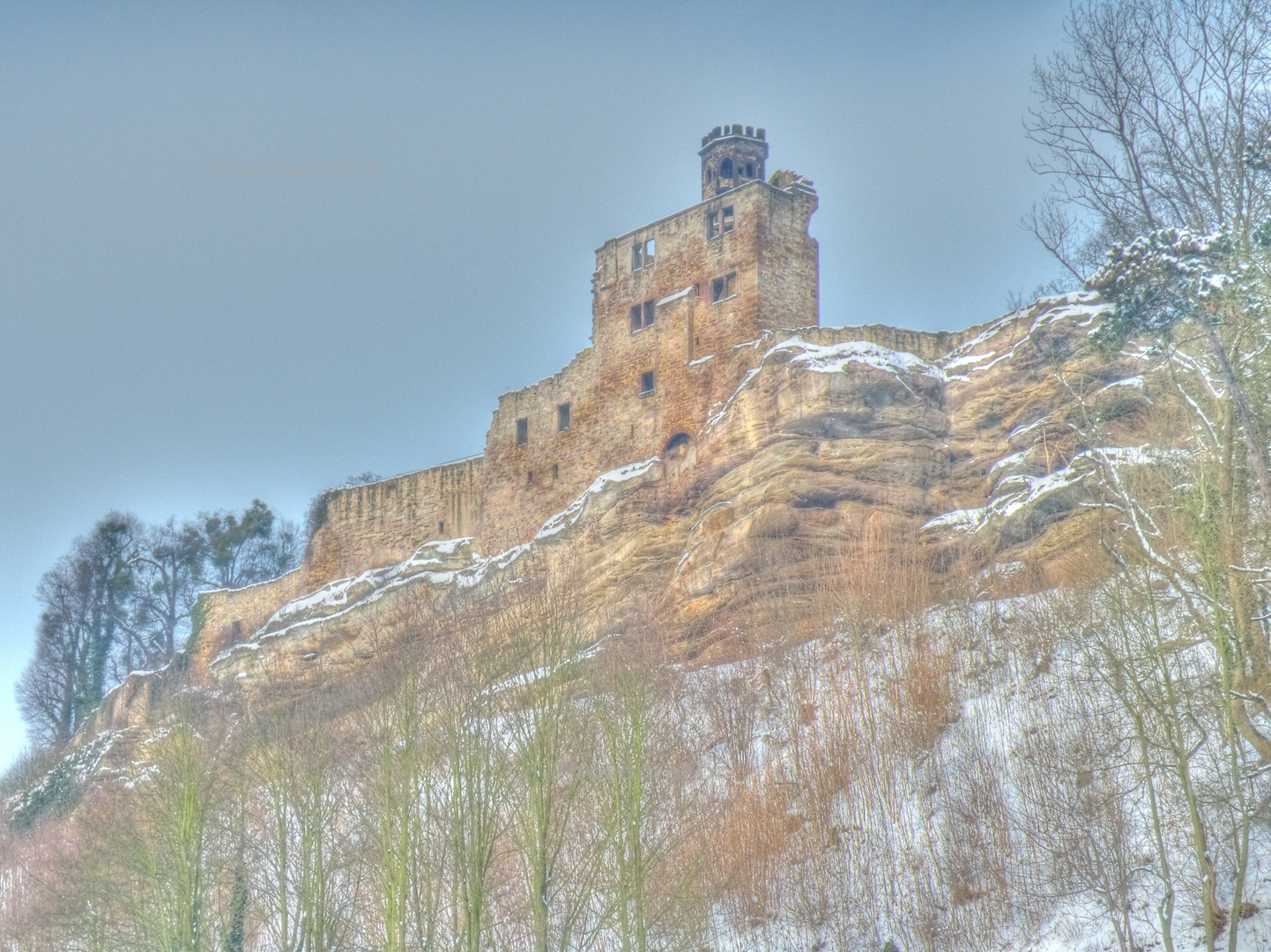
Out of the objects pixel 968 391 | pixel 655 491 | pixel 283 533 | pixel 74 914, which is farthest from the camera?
pixel 283 533

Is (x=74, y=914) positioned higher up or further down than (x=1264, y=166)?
further down

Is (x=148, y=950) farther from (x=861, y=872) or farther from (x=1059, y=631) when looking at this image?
(x=1059, y=631)

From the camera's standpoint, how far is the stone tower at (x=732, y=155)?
49125 millimetres

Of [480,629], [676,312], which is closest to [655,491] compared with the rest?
[676,312]

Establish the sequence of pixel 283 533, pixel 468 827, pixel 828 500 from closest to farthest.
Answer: pixel 468 827 → pixel 828 500 → pixel 283 533

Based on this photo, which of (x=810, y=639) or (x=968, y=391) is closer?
(x=810, y=639)

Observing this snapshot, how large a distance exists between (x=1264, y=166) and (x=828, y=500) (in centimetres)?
1644

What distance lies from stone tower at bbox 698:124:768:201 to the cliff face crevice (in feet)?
33.9

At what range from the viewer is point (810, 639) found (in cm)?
3167

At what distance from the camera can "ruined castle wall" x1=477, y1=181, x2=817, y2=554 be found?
139 ft

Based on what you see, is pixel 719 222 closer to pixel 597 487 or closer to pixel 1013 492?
pixel 597 487

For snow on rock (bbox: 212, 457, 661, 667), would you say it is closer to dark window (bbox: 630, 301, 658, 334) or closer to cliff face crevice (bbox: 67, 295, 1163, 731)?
cliff face crevice (bbox: 67, 295, 1163, 731)

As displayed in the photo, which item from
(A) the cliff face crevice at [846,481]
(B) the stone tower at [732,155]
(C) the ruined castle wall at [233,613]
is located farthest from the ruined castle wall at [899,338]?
(C) the ruined castle wall at [233,613]

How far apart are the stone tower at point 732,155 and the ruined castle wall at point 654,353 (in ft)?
15.2
